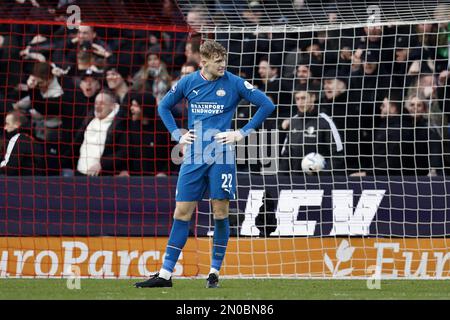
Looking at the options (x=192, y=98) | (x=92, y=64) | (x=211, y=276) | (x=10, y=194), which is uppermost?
(x=92, y=64)

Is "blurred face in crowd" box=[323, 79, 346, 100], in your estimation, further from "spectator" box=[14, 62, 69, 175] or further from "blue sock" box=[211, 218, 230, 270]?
"blue sock" box=[211, 218, 230, 270]

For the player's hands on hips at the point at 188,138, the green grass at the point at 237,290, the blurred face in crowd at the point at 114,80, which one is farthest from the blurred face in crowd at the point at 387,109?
the player's hands on hips at the point at 188,138

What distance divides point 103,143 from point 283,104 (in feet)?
7.59

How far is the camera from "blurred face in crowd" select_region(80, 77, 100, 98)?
13.6 metres

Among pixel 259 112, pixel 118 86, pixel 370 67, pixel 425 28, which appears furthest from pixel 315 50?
pixel 259 112

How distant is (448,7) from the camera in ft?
36.5

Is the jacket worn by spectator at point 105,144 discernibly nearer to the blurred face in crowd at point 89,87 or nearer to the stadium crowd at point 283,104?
the stadium crowd at point 283,104

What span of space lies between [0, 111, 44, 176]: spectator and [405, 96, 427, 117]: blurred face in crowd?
15.1ft

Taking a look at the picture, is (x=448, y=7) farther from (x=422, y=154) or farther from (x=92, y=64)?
(x=92, y=64)

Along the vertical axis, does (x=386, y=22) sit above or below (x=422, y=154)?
above

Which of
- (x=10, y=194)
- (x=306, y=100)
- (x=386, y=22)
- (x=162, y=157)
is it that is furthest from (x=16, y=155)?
(x=386, y=22)

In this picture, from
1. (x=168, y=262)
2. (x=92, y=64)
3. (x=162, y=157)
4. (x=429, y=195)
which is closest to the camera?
(x=168, y=262)

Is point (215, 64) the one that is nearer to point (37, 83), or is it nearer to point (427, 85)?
point (427, 85)

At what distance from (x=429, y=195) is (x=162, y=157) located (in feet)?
11.1
